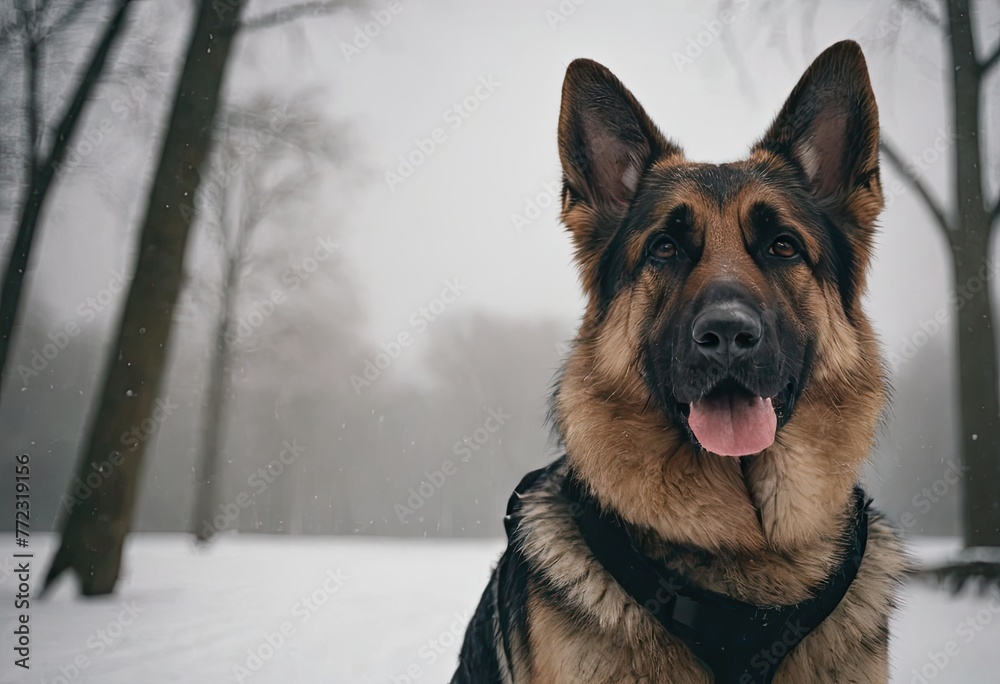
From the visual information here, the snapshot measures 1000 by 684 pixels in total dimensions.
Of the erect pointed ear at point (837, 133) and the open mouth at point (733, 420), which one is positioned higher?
the erect pointed ear at point (837, 133)

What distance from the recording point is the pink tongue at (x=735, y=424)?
81.7 inches

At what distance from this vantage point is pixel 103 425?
19.3 ft

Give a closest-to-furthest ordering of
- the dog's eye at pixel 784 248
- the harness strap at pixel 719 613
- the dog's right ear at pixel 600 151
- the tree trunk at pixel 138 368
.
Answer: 1. the harness strap at pixel 719 613
2. the dog's eye at pixel 784 248
3. the dog's right ear at pixel 600 151
4. the tree trunk at pixel 138 368

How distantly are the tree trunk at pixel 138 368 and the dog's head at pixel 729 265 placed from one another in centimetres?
479

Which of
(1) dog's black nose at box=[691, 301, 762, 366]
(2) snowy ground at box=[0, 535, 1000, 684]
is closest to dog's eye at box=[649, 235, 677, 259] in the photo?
(1) dog's black nose at box=[691, 301, 762, 366]

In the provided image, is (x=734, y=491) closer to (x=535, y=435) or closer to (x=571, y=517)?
(x=571, y=517)

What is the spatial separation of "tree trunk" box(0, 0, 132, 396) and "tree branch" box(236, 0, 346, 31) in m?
1.40

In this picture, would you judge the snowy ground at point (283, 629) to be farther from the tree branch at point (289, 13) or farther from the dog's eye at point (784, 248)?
the tree branch at point (289, 13)

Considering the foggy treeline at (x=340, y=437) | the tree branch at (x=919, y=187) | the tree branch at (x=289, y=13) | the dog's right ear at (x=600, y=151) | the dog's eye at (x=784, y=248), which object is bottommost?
the foggy treeline at (x=340, y=437)

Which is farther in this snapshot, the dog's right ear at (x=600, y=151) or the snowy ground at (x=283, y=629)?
the snowy ground at (x=283, y=629)

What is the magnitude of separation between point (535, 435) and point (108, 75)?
11931 mm

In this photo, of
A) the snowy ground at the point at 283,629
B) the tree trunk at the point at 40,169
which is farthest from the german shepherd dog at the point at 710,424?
the tree trunk at the point at 40,169

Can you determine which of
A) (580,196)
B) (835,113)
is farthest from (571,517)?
(835,113)

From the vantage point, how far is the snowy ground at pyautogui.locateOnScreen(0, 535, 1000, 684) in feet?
13.9
